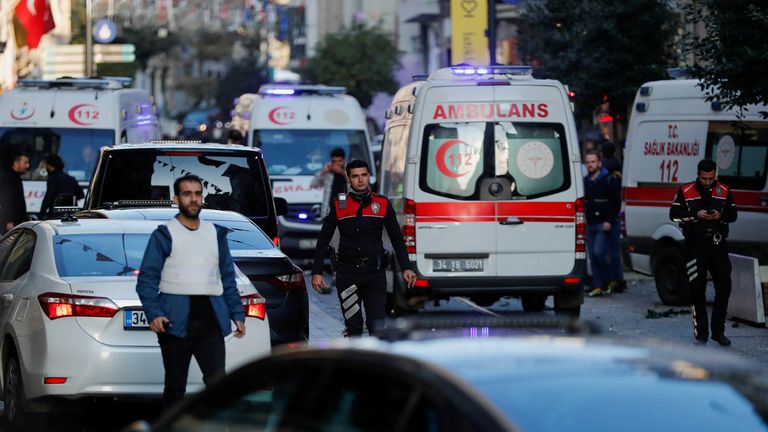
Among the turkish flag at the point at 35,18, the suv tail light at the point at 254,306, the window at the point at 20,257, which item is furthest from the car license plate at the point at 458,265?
the turkish flag at the point at 35,18

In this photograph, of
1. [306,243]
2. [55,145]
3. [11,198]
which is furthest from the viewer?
[55,145]

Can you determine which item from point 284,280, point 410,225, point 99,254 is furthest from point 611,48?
point 99,254

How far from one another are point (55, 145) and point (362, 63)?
112ft

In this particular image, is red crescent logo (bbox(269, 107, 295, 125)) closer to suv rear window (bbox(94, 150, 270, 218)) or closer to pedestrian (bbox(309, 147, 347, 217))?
pedestrian (bbox(309, 147, 347, 217))

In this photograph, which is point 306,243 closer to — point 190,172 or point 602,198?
point 602,198

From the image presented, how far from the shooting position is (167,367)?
338 inches

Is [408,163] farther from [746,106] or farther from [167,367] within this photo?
[167,367]

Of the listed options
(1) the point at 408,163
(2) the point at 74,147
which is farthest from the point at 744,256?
(2) the point at 74,147

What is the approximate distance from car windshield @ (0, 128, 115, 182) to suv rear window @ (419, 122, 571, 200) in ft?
29.8

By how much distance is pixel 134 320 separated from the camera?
9.45 m

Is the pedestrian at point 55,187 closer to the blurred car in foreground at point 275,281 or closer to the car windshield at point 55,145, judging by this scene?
the car windshield at point 55,145

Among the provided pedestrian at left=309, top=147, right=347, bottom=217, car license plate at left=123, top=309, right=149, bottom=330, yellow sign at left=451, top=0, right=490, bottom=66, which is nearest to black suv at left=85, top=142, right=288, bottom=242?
car license plate at left=123, top=309, right=149, bottom=330

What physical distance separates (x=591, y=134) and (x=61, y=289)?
26576 mm

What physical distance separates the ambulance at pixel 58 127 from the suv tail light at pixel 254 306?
13877 millimetres
